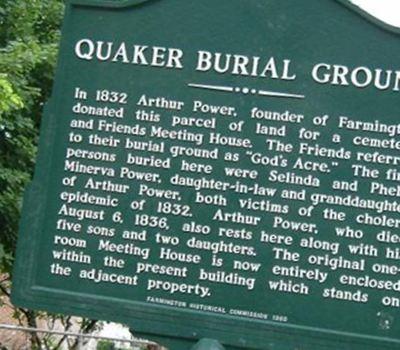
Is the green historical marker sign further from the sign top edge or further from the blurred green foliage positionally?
the blurred green foliage

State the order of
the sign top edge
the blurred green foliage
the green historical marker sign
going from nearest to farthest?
the green historical marker sign
the sign top edge
the blurred green foliage

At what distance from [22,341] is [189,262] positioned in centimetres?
1516

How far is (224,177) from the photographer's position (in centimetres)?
512

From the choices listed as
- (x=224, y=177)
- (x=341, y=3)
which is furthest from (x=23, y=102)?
(x=341, y=3)

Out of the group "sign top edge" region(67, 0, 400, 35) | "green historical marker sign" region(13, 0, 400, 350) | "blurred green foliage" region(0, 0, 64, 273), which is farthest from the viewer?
"blurred green foliage" region(0, 0, 64, 273)

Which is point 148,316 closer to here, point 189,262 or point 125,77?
point 189,262

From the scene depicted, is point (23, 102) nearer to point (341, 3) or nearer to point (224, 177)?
point (224, 177)

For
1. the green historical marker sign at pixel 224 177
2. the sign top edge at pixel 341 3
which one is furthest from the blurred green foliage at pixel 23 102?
the green historical marker sign at pixel 224 177

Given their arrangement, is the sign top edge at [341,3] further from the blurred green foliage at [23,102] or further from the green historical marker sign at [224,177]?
the blurred green foliage at [23,102]

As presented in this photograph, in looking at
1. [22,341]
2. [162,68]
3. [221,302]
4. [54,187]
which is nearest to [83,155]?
Answer: [54,187]

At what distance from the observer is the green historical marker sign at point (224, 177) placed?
16.3 feet

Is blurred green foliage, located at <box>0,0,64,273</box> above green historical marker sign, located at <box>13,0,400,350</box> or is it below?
above

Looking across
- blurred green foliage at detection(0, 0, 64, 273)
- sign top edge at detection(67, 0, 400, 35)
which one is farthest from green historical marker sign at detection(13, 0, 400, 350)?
blurred green foliage at detection(0, 0, 64, 273)

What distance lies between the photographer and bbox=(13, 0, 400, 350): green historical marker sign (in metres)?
4.97
